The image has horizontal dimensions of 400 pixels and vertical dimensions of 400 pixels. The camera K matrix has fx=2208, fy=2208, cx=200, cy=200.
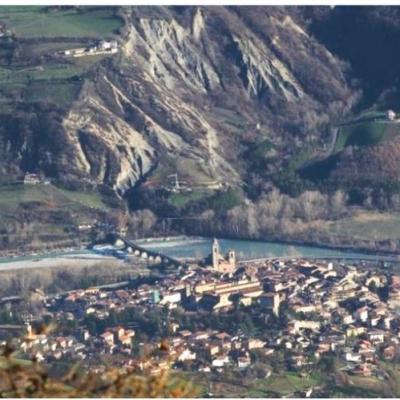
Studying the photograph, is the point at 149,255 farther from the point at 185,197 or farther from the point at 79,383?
the point at 79,383

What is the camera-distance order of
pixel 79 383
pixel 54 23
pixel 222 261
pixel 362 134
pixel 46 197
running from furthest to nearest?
pixel 54 23 < pixel 362 134 < pixel 46 197 < pixel 222 261 < pixel 79 383

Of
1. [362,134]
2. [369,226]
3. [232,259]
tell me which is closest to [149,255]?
[232,259]

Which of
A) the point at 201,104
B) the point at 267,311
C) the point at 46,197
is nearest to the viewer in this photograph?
the point at 267,311

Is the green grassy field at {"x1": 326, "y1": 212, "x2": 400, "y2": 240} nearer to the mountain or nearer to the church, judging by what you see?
the mountain

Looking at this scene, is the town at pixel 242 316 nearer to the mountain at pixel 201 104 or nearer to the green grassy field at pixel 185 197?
the green grassy field at pixel 185 197

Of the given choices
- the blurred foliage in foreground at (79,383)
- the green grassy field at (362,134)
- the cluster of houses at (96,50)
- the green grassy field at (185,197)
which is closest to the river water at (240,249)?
the green grassy field at (185,197)

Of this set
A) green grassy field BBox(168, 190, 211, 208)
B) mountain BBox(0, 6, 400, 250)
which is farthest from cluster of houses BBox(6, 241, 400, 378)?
green grassy field BBox(168, 190, 211, 208)

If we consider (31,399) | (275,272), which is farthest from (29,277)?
(31,399)
